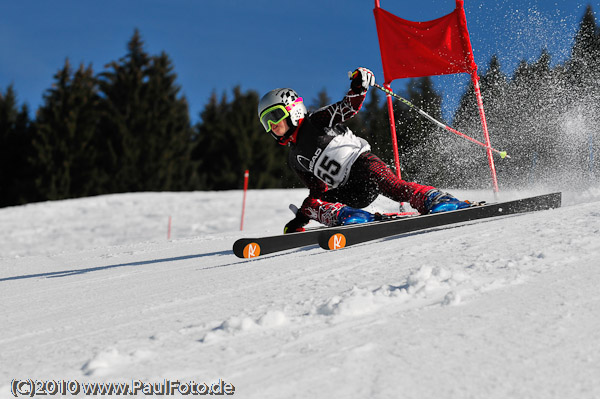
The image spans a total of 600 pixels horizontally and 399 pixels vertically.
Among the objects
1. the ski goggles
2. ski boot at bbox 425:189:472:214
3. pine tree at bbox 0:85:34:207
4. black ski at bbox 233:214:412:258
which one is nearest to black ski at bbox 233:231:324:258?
black ski at bbox 233:214:412:258

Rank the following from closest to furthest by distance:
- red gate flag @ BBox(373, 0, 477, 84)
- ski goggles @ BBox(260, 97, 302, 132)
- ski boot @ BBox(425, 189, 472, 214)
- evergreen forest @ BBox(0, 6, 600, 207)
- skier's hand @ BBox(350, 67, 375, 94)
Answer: skier's hand @ BBox(350, 67, 375, 94) < ski boot @ BBox(425, 189, 472, 214) < ski goggles @ BBox(260, 97, 302, 132) < red gate flag @ BBox(373, 0, 477, 84) < evergreen forest @ BBox(0, 6, 600, 207)

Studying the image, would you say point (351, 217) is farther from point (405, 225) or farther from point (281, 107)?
→ point (281, 107)

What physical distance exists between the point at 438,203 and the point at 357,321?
2267mm

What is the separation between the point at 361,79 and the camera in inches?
144

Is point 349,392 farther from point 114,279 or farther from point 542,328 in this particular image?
point 114,279

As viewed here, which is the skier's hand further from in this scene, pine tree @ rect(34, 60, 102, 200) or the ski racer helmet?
pine tree @ rect(34, 60, 102, 200)

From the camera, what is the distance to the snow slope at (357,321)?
1321mm

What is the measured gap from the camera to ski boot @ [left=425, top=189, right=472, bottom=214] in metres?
3.82

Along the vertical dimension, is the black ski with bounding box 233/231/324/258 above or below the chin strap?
below

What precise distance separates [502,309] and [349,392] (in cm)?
69

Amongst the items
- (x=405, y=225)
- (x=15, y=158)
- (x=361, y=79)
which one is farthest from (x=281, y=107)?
(x=15, y=158)

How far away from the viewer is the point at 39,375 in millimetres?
1598

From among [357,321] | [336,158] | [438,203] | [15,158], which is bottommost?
[357,321]

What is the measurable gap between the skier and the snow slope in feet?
1.64
